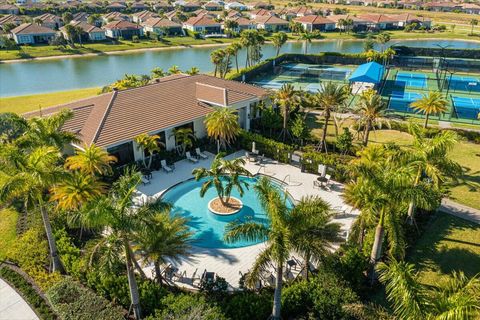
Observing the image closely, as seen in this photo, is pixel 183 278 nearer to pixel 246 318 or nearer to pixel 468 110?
pixel 246 318

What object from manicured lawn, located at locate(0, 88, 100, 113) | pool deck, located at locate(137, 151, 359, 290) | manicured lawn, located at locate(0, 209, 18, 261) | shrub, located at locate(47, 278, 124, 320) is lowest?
manicured lawn, located at locate(0, 88, 100, 113)

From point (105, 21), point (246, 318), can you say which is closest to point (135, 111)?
point (246, 318)

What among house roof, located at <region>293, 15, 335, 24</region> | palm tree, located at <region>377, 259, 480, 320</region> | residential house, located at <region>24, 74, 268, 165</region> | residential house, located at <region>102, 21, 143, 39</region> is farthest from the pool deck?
house roof, located at <region>293, 15, 335, 24</region>

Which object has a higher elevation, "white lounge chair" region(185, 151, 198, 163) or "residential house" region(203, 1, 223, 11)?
"residential house" region(203, 1, 223, 11)

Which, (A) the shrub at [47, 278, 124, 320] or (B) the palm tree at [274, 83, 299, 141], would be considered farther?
(B) the palm tree at [274, 83, 299, 141]

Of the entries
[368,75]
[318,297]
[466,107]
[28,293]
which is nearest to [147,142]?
[28,293]

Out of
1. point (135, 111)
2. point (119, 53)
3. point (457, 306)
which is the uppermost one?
point (457, 306)

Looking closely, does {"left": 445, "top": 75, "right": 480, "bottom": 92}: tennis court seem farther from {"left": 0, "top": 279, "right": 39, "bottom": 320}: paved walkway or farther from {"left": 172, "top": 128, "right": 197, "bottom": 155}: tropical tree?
{"left": 0, "top": 279, "right": 39, "bottom": 320}: paved walkway
